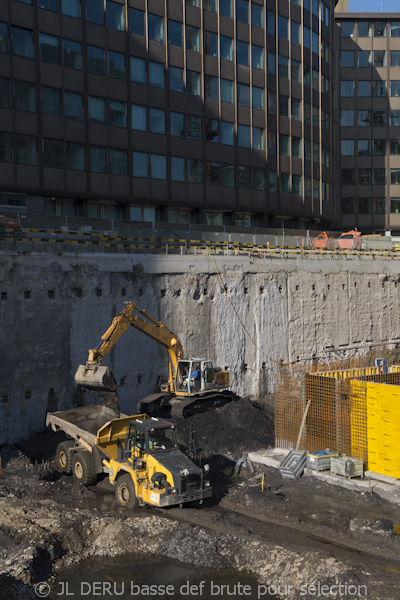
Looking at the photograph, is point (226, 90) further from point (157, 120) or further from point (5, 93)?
point (5, 93)

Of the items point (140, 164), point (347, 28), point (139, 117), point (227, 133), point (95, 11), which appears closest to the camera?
point (95, 11)

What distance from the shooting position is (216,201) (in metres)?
48.2

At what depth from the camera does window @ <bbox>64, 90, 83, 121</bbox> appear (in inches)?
1578

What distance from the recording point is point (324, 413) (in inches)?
898

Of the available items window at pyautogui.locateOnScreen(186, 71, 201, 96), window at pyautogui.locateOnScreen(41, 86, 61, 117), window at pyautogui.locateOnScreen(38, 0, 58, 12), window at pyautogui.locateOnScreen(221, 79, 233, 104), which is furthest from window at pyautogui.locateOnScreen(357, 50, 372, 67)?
window at pyautogui.locateOnScreen(41, 86, 61, 117)

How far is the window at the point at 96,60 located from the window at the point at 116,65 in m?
0.45

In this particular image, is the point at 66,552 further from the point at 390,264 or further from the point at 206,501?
the point at 390,264

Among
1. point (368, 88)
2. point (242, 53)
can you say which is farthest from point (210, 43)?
point (368, 88)

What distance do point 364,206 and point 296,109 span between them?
21425mm

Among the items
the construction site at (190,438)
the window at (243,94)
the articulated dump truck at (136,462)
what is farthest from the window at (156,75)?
the articulated dump truck at (136,462)

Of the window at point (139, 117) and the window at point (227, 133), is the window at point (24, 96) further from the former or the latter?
the window at point (227, 133)

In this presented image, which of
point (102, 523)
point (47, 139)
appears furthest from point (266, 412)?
point (47, 139)

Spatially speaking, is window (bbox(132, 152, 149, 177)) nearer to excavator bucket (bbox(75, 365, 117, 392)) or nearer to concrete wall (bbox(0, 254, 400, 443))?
concrete wall (bbox(0, 254, 400, 443))

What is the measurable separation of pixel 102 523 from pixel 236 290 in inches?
721
